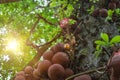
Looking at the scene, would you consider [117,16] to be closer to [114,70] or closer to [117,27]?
[117,27]

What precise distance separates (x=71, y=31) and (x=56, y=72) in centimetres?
88

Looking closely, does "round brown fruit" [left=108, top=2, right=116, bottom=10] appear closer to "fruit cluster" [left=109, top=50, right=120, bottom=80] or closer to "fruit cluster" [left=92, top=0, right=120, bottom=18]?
"fruit cluster" [left=92, top=0, right=120, bottom=18]

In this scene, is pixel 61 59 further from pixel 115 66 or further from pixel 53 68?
pixel 115 66

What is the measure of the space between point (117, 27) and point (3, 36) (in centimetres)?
287

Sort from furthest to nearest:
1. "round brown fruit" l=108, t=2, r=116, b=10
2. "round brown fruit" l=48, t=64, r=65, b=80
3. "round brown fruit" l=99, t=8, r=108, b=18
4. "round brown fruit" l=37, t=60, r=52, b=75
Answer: "round brown fruit" l=108, t=2, r=116, b=10 → "round brown fruit" l=99, t=8, r=108, b=18 → "round brown fruit" l=37, t=60, r=52, b=75 → "round brown fruit" l=48, t=64, r=65, b=80

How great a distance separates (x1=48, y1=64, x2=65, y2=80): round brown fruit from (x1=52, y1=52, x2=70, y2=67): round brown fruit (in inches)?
2.4

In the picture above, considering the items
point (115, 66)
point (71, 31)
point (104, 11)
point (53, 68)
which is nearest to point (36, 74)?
point (53, 68)

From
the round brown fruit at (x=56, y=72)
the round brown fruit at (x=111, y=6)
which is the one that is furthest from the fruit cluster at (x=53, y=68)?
the round brown fruit at (x=111, y=6)

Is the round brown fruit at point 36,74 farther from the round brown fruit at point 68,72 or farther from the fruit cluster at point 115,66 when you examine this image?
the fruit cluster at point 115,66

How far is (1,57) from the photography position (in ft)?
16.3

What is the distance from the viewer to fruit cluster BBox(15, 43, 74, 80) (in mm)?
1979

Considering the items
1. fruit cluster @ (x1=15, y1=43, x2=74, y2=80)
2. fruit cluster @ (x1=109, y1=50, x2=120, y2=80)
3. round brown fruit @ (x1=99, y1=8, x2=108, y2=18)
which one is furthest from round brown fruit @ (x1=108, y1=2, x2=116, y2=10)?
fruit cluster @ (x1=109, y1=50, x2=120, y2=80)

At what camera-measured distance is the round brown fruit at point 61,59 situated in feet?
6.70

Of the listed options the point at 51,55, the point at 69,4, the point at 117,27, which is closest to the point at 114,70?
the point at 51,55
